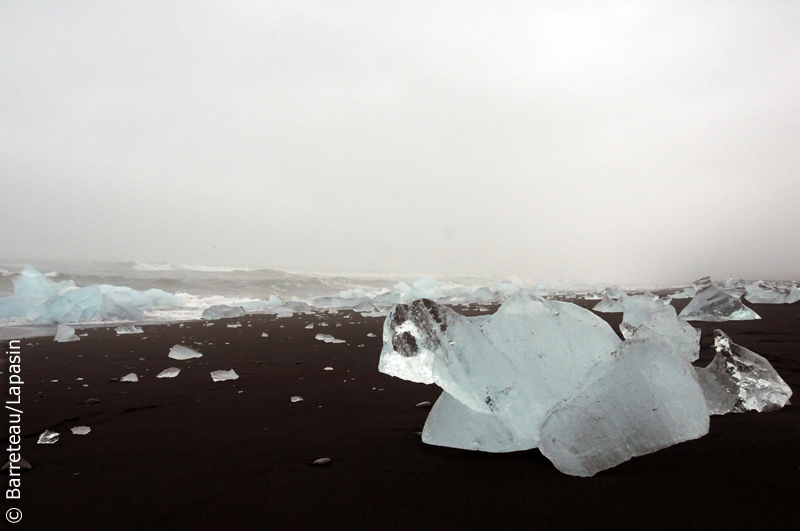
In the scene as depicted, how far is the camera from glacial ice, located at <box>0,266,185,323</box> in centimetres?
600

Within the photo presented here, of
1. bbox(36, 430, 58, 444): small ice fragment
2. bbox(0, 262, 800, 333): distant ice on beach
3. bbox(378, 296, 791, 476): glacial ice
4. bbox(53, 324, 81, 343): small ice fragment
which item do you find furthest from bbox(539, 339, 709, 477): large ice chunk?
bbox(53, 324, 81, 343): small ice fragment

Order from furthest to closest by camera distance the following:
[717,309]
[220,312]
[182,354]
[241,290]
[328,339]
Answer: [241,290] < [220,312] < [717,309] < [328,339] < [182,354]

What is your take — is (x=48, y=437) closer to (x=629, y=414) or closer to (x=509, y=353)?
(x=509, y=353)

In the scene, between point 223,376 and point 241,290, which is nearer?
point 223,376

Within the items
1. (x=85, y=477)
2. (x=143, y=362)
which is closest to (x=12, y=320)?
(x=143, y=362)

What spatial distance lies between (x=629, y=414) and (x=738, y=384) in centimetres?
71

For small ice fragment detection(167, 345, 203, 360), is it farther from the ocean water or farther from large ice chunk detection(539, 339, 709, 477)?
the ocean water

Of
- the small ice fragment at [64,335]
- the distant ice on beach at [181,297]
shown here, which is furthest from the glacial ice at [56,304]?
the small ice fragment at [64,335]

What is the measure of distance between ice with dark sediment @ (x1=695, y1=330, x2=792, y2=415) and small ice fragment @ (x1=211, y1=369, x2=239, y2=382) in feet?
8.11

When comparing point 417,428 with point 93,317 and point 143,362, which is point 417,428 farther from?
point 93,317

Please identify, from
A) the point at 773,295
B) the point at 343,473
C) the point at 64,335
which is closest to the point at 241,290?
the point at 64,335

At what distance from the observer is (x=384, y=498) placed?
1.02 metres

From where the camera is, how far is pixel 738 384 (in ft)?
4.83

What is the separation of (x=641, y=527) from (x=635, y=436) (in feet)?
1.13
